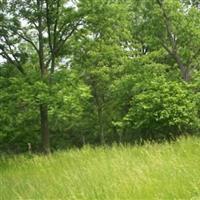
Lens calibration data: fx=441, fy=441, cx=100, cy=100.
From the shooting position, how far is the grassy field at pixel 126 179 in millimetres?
6480

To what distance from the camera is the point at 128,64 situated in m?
26.5

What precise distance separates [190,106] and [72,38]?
694 centimetres

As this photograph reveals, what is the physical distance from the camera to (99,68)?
84.4 ft

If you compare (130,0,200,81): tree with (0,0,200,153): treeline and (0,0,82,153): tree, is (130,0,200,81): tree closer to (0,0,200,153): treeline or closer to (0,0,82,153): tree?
(0,0,200,153): treeline

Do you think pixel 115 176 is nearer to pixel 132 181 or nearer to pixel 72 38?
pixel 132 181

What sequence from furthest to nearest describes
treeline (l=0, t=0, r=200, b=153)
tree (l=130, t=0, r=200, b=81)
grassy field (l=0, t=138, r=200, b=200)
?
tree (l=130, t=0, r=200, b=81)
treeline (l=0, t=0, r=200, b=153)
grassy field (l=0, t=138, r=200, b=200)

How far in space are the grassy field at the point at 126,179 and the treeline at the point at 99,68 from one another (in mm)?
6048

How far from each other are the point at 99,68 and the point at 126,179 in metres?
18.8

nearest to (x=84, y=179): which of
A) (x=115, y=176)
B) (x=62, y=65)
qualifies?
(x=115, y=176)

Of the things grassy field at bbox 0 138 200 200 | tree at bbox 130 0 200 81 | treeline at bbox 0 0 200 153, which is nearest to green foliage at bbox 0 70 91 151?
treeline at bbox 0 0 200 153

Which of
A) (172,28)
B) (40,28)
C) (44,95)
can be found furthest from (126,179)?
(172,28)

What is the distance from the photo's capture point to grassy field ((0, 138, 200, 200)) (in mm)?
6480

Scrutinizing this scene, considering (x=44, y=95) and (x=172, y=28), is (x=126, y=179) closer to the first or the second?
(x=44, y=95)

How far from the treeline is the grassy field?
6048 mm
